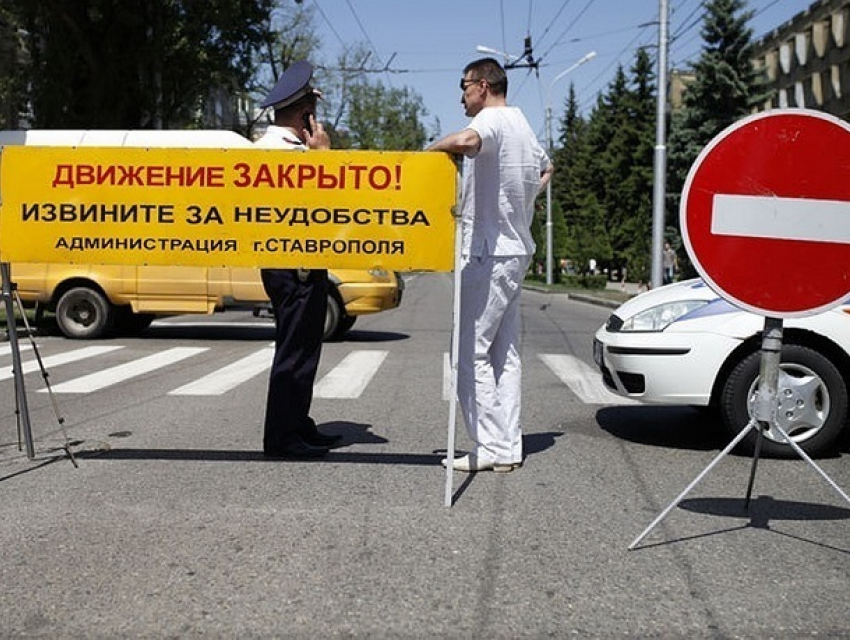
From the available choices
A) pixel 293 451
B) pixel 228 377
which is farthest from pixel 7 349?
pixel 293 451

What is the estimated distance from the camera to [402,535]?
160 inches

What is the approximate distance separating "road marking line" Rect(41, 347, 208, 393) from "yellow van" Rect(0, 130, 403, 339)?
40.2 inches

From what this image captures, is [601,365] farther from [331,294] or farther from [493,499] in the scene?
[331,294]

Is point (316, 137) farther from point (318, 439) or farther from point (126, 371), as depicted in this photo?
point (126, 371)

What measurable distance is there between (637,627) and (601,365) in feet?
11.1

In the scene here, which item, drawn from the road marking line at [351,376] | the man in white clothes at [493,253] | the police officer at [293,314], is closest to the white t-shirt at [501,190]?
the man in white clothes at [493,253]

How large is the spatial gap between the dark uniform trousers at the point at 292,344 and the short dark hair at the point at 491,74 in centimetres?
134

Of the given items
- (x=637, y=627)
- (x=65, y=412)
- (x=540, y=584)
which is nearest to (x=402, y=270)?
(x=540, y=584)

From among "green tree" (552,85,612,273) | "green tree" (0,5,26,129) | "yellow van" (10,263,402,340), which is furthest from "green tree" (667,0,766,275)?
"yellow van" (10,263,402,340)

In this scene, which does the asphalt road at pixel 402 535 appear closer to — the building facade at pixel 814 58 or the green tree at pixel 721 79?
the green tree at pixel 721 79

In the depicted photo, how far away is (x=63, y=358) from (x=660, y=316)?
301 inches

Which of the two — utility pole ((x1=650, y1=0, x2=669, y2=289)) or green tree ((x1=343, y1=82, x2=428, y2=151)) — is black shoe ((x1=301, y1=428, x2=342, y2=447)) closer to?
utility pole ((x1=650, y1=0, x2=669, y2=289))

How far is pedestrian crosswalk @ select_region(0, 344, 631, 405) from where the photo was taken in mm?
8508

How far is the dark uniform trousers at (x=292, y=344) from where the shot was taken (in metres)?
5.38
